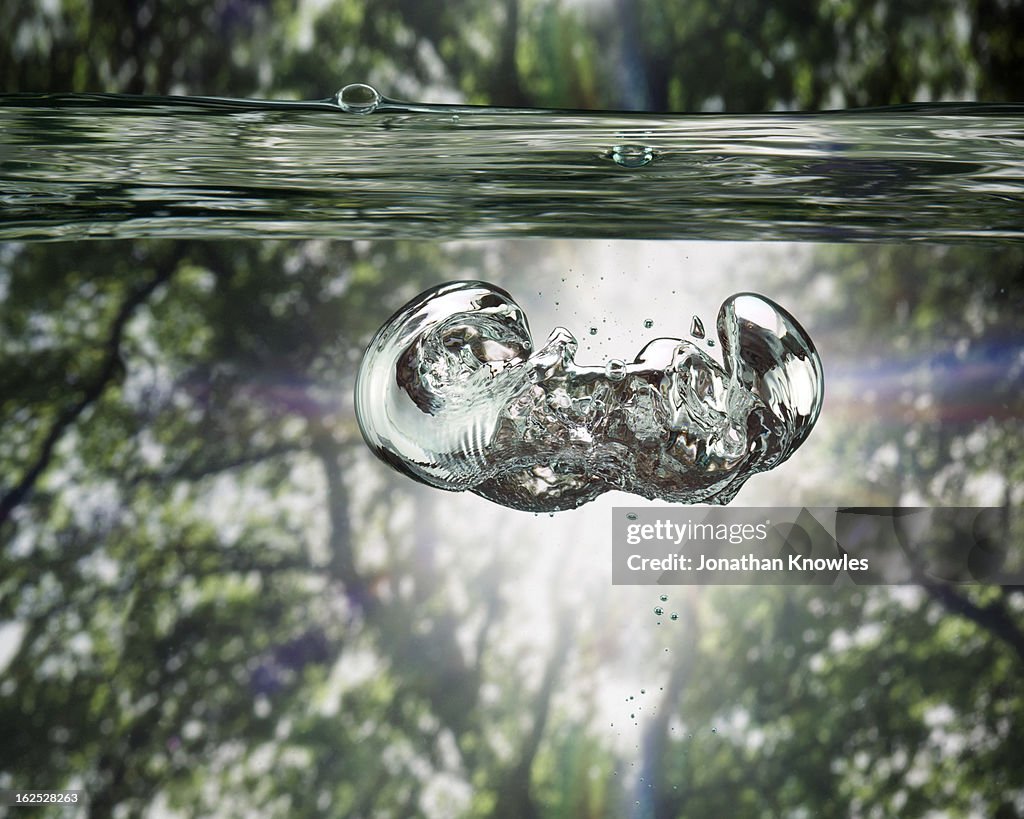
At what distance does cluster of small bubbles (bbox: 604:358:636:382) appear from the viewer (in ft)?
1.86

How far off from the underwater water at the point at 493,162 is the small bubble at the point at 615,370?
0.11 meters

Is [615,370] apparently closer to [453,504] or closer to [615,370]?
[615,370]

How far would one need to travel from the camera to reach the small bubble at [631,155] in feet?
1.80

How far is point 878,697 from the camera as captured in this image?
1.33 m

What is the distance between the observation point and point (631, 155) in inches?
Result: 22.1

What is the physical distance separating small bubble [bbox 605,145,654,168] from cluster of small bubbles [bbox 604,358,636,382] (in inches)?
4.4

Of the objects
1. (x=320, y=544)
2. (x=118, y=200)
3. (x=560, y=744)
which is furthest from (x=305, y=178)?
(x=560, y=744)

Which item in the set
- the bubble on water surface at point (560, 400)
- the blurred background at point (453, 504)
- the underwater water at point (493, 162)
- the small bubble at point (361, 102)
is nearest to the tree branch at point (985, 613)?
the blurred background at point (453, 504)

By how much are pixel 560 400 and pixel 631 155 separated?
→ 14 centimetres

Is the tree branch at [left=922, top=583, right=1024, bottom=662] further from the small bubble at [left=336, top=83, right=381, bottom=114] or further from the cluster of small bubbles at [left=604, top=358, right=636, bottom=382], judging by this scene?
the small bubble at [left=336, top=83, right=381, bottom=114]
